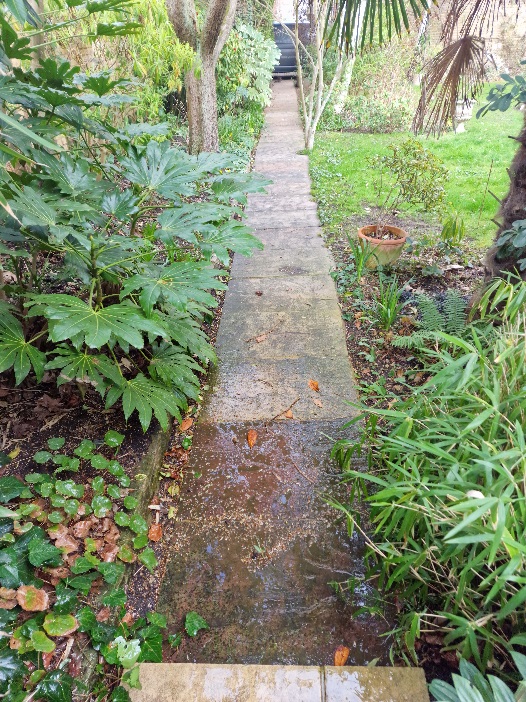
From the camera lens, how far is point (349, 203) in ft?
17.6

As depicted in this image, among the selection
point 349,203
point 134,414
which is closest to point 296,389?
point 134,414

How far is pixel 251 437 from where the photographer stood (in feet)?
7.77

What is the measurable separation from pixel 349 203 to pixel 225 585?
182 inches

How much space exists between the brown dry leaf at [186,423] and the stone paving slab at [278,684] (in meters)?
1.17

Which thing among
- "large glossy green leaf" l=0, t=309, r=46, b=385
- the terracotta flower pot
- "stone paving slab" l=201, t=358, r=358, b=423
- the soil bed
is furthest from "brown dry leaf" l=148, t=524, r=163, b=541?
the terracotta flower pot

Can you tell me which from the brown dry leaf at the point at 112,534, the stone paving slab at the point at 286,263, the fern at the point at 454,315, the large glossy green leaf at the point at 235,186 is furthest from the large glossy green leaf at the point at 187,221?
the stone paving slab at the point at 286,263

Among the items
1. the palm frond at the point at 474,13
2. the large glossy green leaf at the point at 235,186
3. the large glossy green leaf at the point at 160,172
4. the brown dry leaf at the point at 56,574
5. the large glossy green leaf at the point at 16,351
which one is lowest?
the brown dry leaf at the point at 56,574

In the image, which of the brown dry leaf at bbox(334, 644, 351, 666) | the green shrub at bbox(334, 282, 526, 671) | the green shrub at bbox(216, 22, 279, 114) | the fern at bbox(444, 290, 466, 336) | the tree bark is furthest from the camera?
the green shrub at bbox(216, 22, 279, 114)

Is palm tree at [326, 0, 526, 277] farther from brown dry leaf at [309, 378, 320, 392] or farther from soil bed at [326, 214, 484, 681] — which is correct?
brown dry leaf at [309, 378, 320, 392]

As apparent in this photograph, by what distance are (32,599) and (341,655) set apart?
1012 mm

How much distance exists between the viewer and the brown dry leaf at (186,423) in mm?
2445

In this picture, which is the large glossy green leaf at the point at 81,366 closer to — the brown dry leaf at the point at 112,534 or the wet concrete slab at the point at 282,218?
the brown dry leaf at the point at 112,534

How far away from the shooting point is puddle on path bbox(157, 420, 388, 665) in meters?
1.58

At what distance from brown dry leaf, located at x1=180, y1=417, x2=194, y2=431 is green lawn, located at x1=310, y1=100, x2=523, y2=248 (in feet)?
9.87
